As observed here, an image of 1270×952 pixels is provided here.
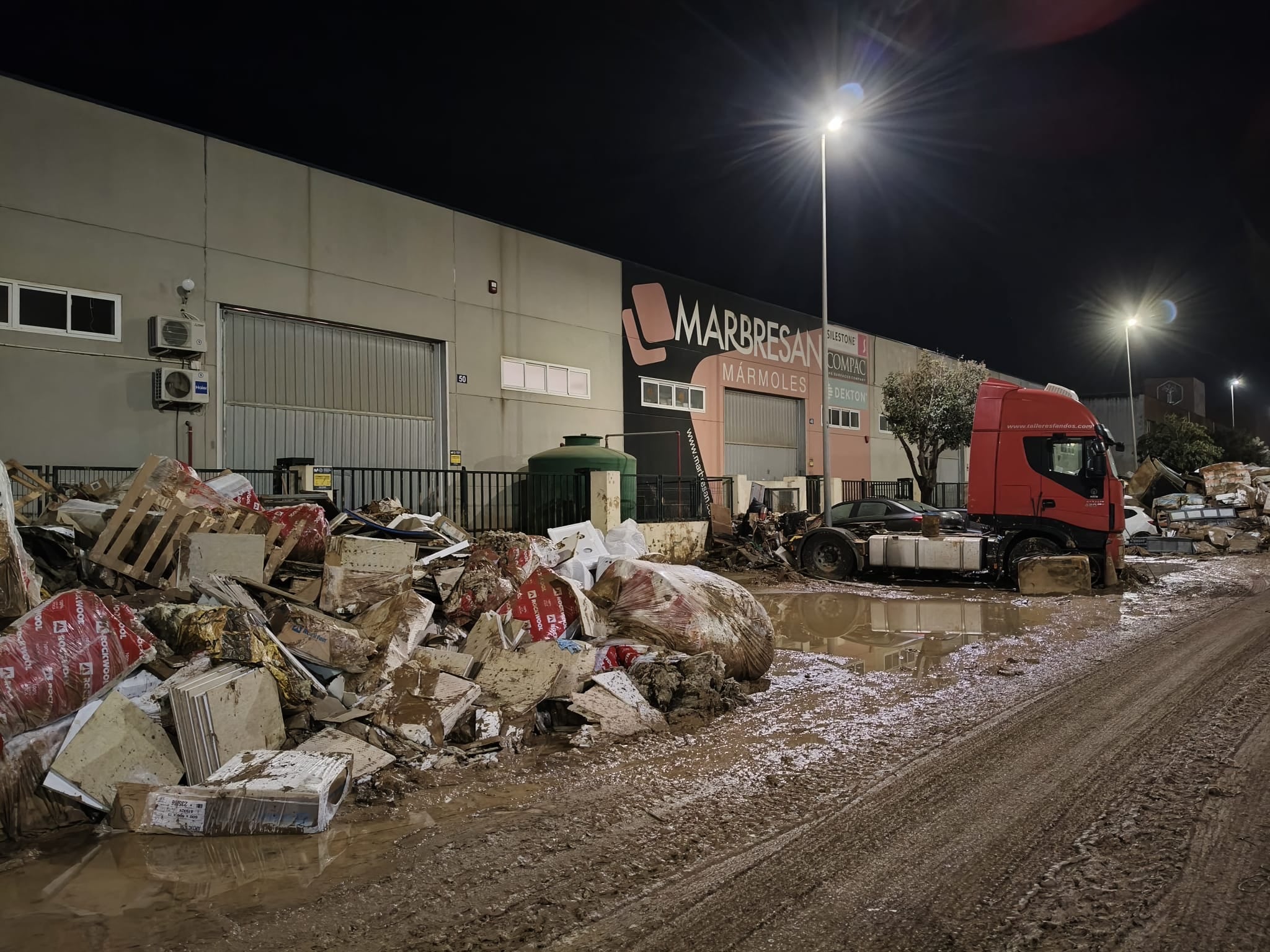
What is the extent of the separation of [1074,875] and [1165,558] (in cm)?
1922

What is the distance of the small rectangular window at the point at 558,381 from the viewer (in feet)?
66.7

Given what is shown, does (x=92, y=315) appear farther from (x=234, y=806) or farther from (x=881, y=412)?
(x=881, y=412)

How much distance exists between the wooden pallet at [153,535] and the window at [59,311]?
7.30 m

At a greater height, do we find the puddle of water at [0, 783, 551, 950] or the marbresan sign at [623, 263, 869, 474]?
the marbresan sign at [623, 263, 869, 474]

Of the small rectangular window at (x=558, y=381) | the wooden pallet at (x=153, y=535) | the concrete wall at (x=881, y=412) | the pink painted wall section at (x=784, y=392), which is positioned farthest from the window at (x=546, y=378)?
the concrete wall at (x=881, y=412)

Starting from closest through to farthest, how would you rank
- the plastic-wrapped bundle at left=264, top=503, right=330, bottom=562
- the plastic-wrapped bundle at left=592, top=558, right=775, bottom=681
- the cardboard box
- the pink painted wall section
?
the cardboard box, the plastic-wrapped bundle at left=592, top=558, right=775, bottom=681, the plastic-wrapped bundle at left=264, top=503, right=330, bottom=562, the pink painted wall section

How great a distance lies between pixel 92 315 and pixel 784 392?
70.1 ft

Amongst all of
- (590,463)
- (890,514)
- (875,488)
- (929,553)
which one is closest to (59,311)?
(590,463)

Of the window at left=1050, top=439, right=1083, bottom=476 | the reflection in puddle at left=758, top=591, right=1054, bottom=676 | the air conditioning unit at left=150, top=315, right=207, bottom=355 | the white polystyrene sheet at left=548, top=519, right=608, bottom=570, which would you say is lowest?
the reflection in puddle at left=758, top=591, right=1054, bottom=676

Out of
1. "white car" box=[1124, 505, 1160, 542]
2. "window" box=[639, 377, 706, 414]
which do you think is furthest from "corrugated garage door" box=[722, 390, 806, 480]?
"white car" box=[1124, 505, 1160, 542]

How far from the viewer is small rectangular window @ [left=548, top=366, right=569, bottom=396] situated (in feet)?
66.7

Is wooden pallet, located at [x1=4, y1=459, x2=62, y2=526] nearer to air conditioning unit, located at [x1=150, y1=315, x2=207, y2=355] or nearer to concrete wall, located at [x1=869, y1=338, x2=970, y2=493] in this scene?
air conditioning unit, located at [x1=150, y1=315, x2=207, y2=355]

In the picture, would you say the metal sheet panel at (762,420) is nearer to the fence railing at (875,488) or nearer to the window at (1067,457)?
the fence railing at (875,488)

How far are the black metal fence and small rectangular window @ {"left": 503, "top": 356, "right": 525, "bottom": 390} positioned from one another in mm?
3879
